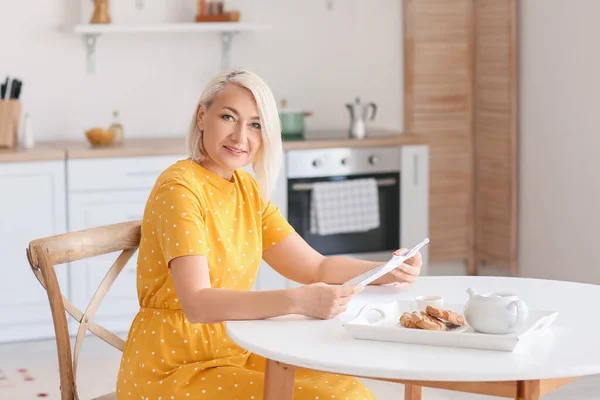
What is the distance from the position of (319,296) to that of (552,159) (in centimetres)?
325

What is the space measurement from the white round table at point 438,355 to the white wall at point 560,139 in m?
2.67

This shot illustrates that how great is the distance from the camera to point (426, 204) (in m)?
5.02

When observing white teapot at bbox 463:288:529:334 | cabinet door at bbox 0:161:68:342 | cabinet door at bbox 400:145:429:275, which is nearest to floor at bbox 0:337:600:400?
cabinet door at bbox 0:161:68:342

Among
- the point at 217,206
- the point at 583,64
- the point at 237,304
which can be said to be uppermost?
the point at 583,64

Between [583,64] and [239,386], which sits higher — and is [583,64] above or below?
above

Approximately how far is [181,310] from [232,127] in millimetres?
430

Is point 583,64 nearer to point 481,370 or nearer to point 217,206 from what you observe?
point 217,206

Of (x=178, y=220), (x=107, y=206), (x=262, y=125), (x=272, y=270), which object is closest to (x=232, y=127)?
(x=262, y=125)

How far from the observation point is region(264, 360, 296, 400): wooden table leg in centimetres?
187

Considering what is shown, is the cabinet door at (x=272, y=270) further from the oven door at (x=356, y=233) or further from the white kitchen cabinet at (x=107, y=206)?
the white kitchen cabinet at (x=107, y=206)

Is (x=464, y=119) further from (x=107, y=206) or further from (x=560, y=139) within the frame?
(x=107, y=206)

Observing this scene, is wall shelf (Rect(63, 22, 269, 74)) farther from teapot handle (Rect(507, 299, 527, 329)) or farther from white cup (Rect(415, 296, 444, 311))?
teapot handle (Rect(507, 299, 527, 329))

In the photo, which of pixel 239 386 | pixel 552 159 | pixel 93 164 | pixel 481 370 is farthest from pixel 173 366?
pixel 552 159

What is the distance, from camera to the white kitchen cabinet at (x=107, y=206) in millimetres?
4430
